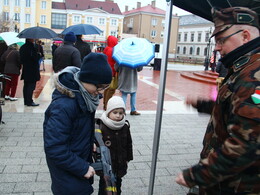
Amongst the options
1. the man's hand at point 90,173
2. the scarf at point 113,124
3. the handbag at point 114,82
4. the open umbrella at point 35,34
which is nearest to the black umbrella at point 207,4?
the scarf at point 113,124

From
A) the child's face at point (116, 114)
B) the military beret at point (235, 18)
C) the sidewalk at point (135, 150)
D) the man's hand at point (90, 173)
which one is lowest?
the sidewalk at point (135, 150)

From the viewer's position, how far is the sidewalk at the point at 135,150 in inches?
141

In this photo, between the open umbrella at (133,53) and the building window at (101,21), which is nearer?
the open umbrella at (133,53)

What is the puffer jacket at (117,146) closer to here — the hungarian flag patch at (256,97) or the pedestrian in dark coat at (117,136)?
the pedestrian in dark coat at (117,136)

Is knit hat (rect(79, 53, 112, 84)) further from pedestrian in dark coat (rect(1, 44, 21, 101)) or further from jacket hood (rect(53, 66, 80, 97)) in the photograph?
pedestrian in dark coat (rect(1, 44, 21, 101))

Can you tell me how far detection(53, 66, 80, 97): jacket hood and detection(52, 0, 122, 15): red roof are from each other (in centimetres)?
7004

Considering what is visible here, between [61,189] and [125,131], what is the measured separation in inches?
43.4

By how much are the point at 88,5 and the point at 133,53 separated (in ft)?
224

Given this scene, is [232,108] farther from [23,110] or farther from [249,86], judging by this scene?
[23,110]

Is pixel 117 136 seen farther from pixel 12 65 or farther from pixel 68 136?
pixel 12 65

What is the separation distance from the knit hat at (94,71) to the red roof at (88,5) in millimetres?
70071

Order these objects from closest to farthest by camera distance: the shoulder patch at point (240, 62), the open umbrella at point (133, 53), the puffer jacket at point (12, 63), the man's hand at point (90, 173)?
the shoulder patch at point (240, 62) → the man's hand at point (90, 173) → the open umbrella at point (133, 53) → the puffer jacket at point (12, 63)

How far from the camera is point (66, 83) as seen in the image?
2061mm

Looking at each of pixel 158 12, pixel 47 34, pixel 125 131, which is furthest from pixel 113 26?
pixel 125 131
